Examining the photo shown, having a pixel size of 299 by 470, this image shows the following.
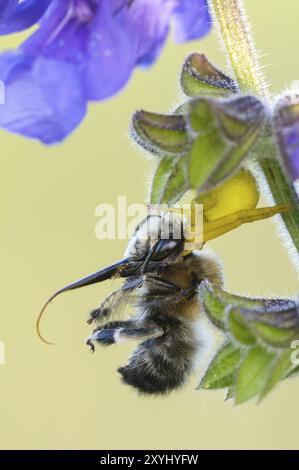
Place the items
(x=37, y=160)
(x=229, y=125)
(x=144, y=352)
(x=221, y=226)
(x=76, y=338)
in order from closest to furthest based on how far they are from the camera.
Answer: (x=229, y=125) < (x=221, y=226) < (x=144, y=352) < (x=76, y=338) < (x=37, y=160)

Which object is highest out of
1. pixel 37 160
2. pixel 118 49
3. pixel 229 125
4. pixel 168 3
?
pixel 37 160

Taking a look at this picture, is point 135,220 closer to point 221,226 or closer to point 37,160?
point 221,226

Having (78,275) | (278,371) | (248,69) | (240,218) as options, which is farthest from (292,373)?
(78,275)

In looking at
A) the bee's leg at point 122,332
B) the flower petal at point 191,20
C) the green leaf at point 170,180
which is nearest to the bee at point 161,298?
the bee's leg at point 122,332

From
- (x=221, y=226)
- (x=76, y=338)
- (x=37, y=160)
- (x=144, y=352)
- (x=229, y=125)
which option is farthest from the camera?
(x=37, y=160)

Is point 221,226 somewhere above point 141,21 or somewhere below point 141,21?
below

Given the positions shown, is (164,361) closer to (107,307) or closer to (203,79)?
(107,307)

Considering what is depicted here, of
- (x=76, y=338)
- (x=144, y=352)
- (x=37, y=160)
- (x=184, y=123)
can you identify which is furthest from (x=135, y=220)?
(x=37, y=160)

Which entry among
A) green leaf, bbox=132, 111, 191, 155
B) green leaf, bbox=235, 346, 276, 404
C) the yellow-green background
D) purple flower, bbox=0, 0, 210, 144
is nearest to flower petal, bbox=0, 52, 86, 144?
purple flower, bbox=0, 0, 210, 144
